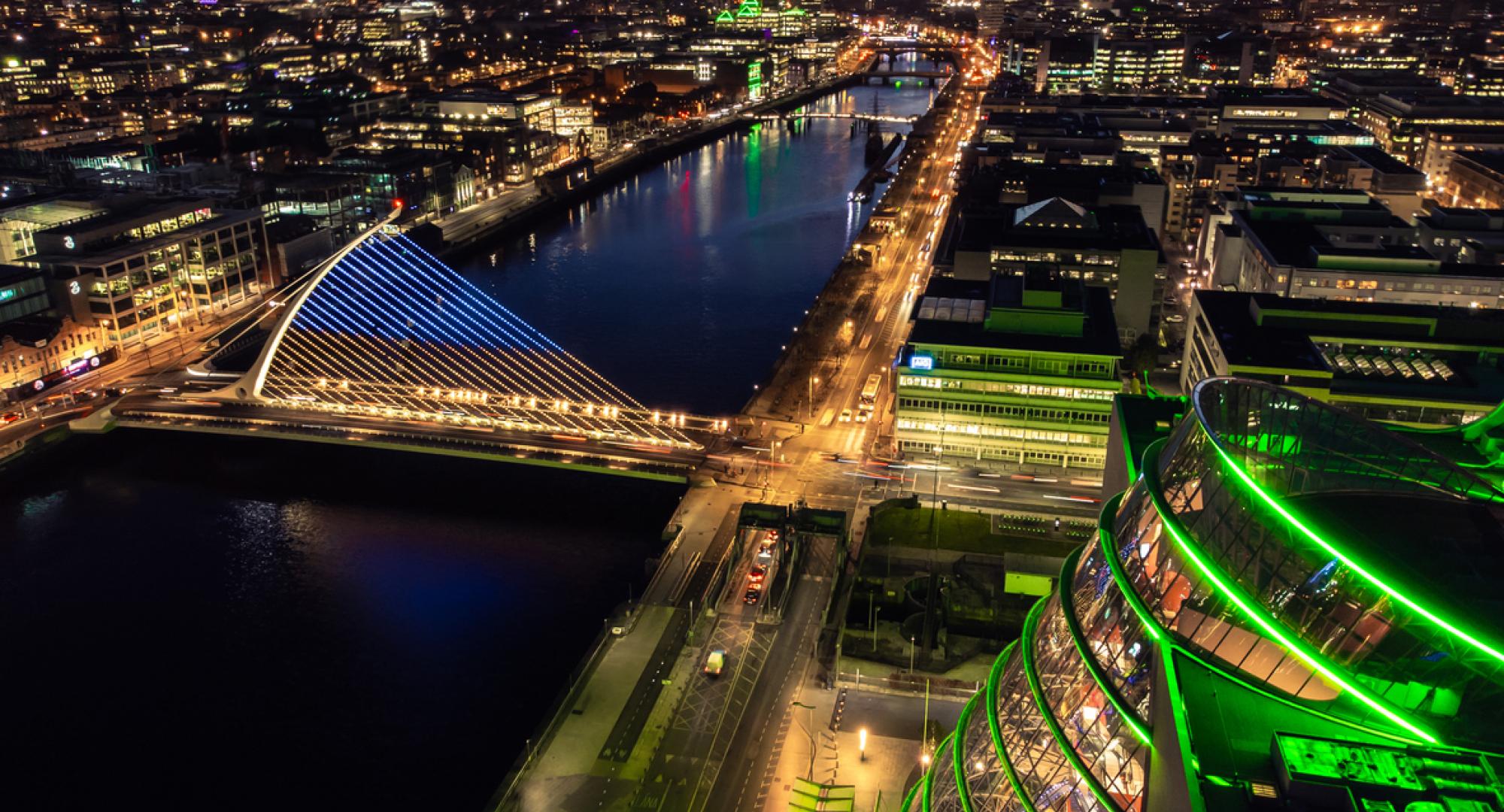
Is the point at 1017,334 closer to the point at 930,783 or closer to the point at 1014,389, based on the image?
the point at 1014,389

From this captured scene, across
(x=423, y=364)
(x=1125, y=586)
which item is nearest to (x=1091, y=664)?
(x=1125, y=586)

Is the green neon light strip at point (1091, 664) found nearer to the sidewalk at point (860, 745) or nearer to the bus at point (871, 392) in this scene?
the sidewalk at point (860, 745)

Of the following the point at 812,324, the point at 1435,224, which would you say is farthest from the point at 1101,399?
the point at 1435,224

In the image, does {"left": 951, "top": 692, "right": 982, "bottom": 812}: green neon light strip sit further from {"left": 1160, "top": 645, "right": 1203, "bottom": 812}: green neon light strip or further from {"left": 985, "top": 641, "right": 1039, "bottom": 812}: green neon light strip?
{"left": 1160, "top": 645, "right": 1203, "bottom": 812}: green neon light strip

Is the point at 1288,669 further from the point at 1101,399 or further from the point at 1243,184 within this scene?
the point at 1243,184

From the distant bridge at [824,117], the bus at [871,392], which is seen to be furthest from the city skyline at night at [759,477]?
the distant bridge at [824,117]

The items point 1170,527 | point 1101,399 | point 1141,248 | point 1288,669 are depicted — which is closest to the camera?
point 1288,669
